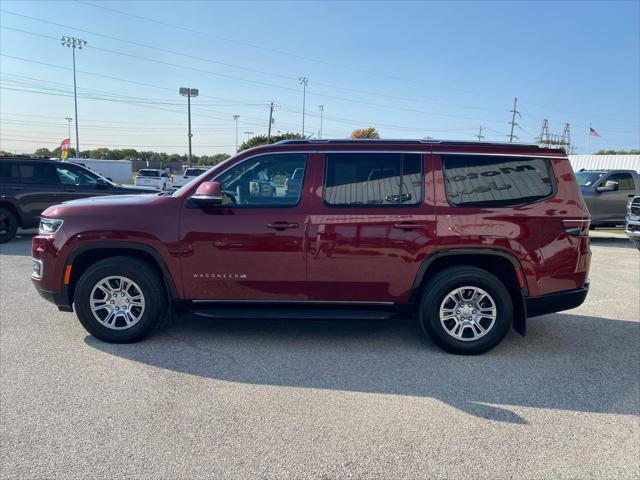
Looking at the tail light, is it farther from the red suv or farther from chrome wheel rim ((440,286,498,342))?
chrome wheel rim ((440,286,498,342))

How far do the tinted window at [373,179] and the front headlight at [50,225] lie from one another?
103 inches

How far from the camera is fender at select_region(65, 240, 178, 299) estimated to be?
4.45m

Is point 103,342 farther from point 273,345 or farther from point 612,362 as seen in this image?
point 612,362

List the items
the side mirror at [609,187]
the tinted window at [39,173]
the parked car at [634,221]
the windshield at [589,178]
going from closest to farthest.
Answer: the parked car at [634,221] < the tinted window at [39,173] < the side mirror at [609,187] < the windshield at [589,178]

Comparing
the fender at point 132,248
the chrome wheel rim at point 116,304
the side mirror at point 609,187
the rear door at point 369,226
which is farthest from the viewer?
the side mirror at point 609,187

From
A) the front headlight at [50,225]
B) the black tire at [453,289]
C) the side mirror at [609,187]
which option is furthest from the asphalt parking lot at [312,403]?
the side mirror at [609,187]

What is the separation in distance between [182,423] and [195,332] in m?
1.85

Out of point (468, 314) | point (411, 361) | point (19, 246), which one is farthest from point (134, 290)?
point (19, 246)

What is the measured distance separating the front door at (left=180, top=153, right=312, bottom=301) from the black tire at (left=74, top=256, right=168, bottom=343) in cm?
32

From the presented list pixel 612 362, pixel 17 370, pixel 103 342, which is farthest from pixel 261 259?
pixel 612 362

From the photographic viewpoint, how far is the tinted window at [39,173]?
10680 millimetres

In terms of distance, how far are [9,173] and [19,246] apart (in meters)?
1.70

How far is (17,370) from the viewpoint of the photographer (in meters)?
3.93

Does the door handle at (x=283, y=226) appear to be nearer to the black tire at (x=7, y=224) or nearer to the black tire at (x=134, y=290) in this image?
the black tire at (x=134, y=290)
